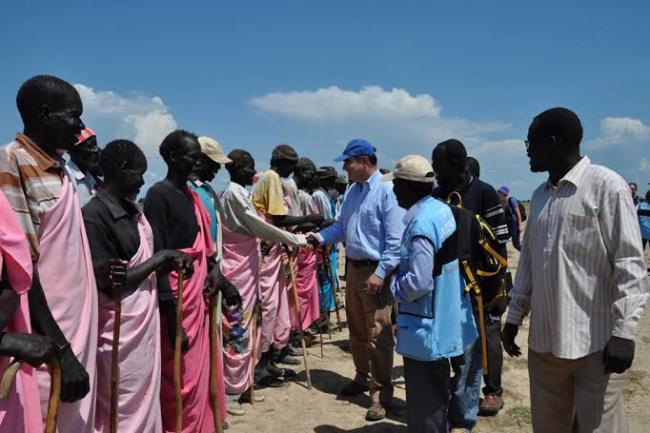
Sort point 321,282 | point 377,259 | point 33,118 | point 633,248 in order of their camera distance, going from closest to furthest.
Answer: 1. point 33,118
2. point 633,248
3. point 377,259
4. point 321,282

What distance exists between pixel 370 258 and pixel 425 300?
1.64m

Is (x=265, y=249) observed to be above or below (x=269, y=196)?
below

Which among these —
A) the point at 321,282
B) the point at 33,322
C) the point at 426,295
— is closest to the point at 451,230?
the point at 426,295

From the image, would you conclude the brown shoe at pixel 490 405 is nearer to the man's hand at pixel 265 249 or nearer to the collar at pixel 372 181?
the collar at pixel 372 181

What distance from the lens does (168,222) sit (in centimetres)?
365

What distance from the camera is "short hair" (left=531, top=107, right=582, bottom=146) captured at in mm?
2848

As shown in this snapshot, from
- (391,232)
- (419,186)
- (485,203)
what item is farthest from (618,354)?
(391,232)

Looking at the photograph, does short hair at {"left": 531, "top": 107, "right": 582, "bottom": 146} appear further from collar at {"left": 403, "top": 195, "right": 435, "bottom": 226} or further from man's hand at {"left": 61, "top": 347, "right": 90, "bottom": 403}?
man's hand at {"left": 61, "top": 347, "right": 90, "bottom": 403}

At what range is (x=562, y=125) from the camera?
2.85 m

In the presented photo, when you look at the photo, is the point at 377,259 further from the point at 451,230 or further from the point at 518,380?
the point at 518,380

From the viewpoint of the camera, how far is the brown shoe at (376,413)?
4.81 meters

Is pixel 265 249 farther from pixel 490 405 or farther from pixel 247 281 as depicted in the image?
pixel 490 405

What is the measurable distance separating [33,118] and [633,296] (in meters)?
3.13

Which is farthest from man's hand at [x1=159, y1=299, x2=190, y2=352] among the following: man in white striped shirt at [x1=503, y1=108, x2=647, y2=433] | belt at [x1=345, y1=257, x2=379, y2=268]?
man in white striped shirt at [x1=503, y1=108, x2=647, y2=433]
